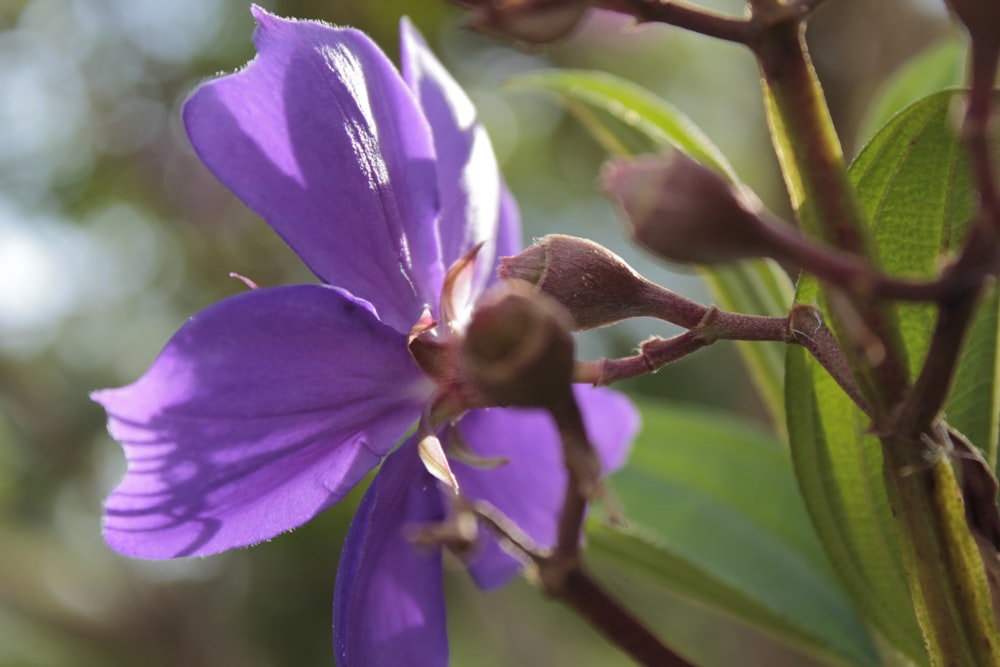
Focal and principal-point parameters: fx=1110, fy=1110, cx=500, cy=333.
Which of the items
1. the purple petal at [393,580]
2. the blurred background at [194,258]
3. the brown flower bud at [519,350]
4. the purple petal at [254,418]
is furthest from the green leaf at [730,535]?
the blurred background at [194,258]

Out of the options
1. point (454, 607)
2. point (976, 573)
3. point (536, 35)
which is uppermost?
point (536, 35)

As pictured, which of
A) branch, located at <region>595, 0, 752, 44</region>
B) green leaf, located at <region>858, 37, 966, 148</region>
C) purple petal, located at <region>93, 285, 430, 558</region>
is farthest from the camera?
green leaf, located at <region>858, 37, 966, 148</region>

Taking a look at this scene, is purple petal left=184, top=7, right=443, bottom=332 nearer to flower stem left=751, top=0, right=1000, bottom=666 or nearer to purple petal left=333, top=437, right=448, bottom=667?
purple petal left=333, top=437, right=448, bottom=667

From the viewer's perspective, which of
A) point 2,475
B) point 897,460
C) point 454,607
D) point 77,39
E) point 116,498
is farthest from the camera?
point 2,475

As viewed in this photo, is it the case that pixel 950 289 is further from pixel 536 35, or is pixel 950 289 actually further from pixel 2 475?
pixel 2 475

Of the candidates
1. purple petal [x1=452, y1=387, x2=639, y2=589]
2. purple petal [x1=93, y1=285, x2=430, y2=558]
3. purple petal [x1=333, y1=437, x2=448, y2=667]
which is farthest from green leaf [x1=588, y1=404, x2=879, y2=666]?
purple petal [x1=93, y1=285, x2=430, y2=558]

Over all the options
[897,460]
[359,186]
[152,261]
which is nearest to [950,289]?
[897,460]

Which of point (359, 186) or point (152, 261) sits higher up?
point (359, 186)
